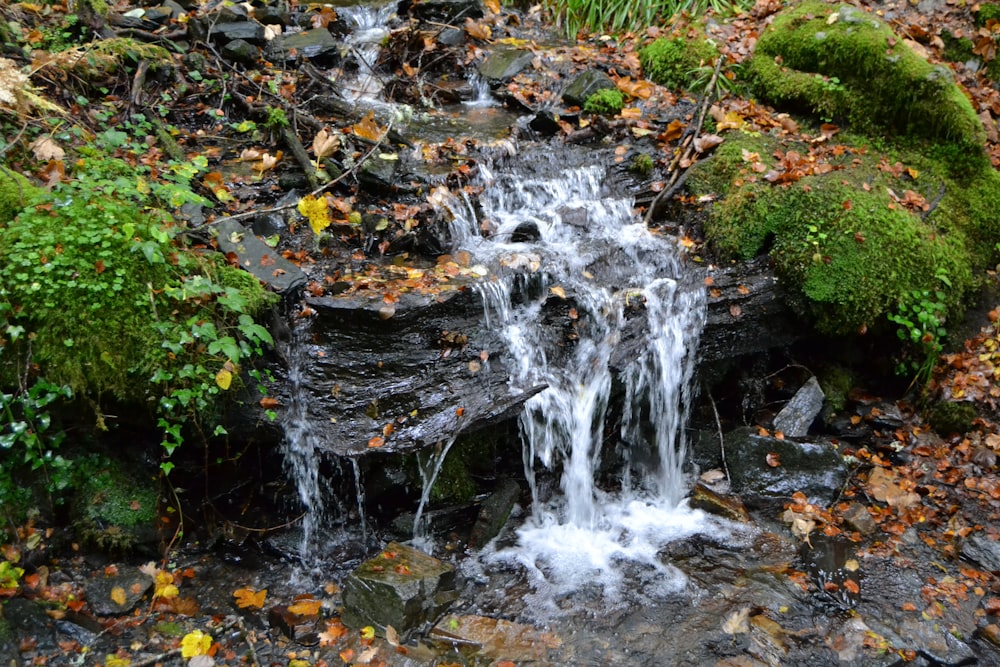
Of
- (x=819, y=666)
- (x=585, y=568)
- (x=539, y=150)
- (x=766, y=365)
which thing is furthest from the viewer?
(x=539, y=150)

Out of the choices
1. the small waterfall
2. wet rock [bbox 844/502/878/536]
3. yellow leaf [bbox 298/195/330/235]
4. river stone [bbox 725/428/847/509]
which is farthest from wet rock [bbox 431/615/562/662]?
the small waterfall

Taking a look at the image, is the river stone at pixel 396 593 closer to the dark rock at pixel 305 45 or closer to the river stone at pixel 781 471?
the river stone at pixel 781 471

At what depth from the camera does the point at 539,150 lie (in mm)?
6629

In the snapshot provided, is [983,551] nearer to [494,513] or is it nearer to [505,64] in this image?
[494,513]

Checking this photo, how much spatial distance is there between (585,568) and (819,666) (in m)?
1.52

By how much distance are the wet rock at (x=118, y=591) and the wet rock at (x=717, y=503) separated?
12.9 ft

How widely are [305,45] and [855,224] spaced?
6545mm

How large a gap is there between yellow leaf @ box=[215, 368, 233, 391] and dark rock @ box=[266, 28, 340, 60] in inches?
202

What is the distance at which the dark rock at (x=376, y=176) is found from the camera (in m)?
5.80

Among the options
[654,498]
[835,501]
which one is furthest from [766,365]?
[654,498]

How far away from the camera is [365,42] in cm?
857

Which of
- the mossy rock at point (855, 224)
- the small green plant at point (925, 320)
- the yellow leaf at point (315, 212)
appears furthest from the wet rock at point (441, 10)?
the small green plant at point (925, 320)

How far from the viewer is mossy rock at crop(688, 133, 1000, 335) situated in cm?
524

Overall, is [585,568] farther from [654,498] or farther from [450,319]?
[450,319]
